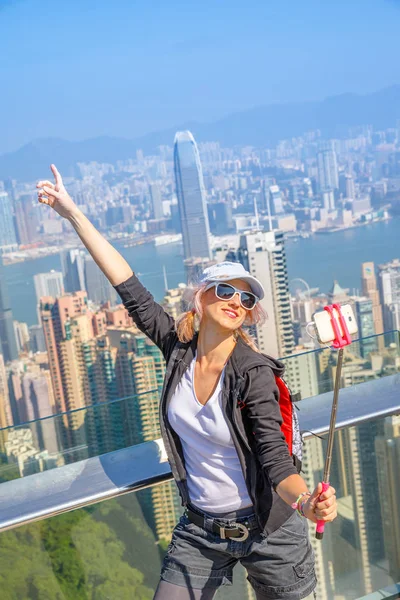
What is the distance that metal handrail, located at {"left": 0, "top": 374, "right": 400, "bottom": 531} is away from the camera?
0.97 metres

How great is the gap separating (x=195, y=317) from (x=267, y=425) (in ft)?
0.64

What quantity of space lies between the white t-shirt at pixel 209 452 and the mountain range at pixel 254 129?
136 ft

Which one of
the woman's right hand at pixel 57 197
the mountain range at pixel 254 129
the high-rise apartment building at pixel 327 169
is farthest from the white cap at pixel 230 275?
the mountain range at pixel 254 129

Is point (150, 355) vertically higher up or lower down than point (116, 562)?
lower down

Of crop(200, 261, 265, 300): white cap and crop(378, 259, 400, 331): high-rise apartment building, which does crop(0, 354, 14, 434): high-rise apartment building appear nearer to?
crop(378, 259, 400, 331): high-rise apartment building

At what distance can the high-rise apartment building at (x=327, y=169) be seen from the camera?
126 feet

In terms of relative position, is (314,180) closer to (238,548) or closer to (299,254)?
(299,254)

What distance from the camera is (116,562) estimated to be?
3.76 ft

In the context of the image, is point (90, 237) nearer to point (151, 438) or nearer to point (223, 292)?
point (223, 292)

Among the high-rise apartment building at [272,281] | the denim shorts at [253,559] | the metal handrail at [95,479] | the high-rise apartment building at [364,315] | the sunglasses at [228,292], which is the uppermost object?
the sunglasses at [228,292]

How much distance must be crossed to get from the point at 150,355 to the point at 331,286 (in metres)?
11.3

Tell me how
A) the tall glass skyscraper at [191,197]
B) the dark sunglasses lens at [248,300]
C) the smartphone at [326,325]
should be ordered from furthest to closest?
the tall glass skyscraper at [191,197] < the dark sunglasses lens at [248,300] < the smartphone at [326,325]

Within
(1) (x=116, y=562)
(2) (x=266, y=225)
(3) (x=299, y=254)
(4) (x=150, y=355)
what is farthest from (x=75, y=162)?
(1) (x=116, y=562)

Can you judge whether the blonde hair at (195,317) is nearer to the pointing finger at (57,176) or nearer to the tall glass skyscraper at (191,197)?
the pointing finger at (57,176)
